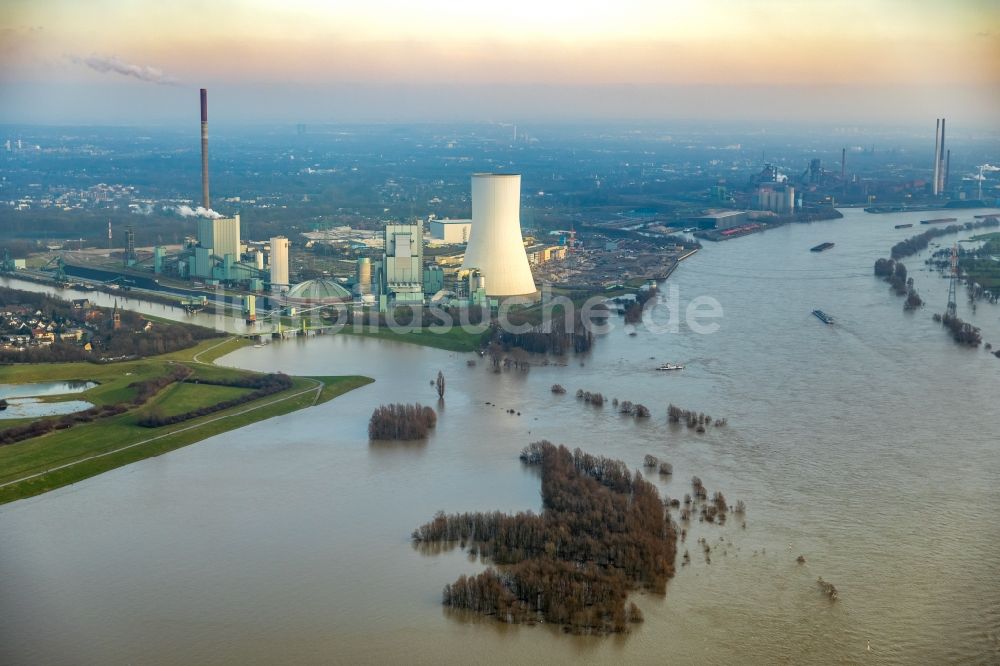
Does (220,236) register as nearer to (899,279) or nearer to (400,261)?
(400,261)

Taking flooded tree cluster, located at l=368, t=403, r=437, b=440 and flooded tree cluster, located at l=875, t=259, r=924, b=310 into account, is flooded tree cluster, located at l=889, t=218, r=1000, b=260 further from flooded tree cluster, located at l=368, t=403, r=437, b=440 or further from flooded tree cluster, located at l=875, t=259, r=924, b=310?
flooded tree cluster, located at l=368, t=403, r=437, b=440

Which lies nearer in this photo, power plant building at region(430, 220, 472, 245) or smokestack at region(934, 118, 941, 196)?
power plant building at region(430, 220, 472, 245)

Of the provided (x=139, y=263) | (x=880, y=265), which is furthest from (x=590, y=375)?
(x=139, y=263)

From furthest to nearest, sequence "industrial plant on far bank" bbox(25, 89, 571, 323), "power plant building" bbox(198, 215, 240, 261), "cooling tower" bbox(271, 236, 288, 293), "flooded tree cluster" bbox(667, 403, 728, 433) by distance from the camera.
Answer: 1. "power plant building" bbox(198, 215, 240, 261)
2. "cooling tower" bbox(271, 236, 288, 293)
3. "industrial plant on far bank" bbox(25, 89, 571, 323)
4. "flooded tree cluster" bbox(667, 403, 728, 433)

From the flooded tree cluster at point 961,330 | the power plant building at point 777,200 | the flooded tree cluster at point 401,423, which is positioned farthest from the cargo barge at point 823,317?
the power plant building at point 777,200

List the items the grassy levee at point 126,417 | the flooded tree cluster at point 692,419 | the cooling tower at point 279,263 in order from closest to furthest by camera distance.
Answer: the grassy levee at point 126,417 → the flooded tree cluster at point 692,419 → the cooling tower at point 279,263

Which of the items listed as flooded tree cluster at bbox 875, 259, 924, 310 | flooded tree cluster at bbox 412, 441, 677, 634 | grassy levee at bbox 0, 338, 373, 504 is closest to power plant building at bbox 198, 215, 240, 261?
grassy levee at bbox 0, 338, 373, 504

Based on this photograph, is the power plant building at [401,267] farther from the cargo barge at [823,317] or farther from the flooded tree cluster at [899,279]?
the flooded tree cluster at [899,279]
